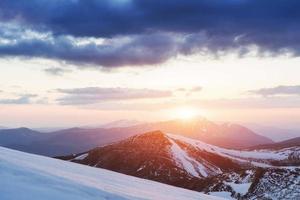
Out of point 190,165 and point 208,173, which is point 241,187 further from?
point 190,165

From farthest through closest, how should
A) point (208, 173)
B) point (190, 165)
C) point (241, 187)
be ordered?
point (190, 165)
point (208, 173)
point (241, 187)

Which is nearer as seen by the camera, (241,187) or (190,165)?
(241,187)

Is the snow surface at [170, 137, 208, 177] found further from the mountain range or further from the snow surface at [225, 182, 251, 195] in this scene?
the snow surface at [225, 182, 251, 195]

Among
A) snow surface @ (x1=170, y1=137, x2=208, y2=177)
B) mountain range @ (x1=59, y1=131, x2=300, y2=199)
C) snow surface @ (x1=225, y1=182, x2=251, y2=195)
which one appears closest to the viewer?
mountain range @ (x1=59, y1=131, x2=300, y2=199)

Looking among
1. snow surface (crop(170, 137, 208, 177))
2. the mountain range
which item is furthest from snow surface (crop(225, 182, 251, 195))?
snow surface (crop(170, 137, 208, 177))

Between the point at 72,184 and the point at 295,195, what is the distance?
65.9 m

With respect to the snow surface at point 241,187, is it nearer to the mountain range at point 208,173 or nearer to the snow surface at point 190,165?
the mountain range at point 208,173

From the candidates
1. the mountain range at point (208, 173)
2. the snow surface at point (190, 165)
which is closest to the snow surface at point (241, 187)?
the mountain range at point (208, 173)

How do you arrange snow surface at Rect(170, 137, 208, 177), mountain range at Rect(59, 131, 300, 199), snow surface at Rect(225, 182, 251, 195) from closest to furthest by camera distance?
1. mountain range at Rect(59, 131, 300, 199)
2. snow surface at Rect(225, 182, 251, 195)
3. snow surface at Rect(170, 137, 208, 177)

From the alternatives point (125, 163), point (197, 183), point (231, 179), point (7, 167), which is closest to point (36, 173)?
point (7, 167)

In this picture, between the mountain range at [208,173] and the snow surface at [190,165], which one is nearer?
the mountain range at [208,173]

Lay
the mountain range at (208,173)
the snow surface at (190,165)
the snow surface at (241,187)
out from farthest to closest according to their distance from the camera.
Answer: the snow surface at (190,165) < the snow surface at (241,187) < the mountain range at (208,173)

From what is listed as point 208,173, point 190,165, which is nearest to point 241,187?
point 208,173

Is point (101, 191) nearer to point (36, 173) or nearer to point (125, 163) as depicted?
point (36, 173)
